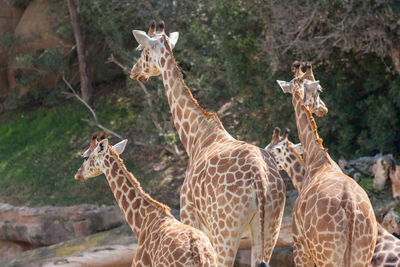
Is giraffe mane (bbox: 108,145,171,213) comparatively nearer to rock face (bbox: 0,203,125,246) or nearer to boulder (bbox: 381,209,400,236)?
boulder (bbox: 381,209,400,236)

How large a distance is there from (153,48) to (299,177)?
7.52 feet

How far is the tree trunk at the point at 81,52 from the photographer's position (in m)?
15.1

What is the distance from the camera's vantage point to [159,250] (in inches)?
209

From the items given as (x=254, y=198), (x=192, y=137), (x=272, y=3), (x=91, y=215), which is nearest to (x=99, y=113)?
(x=91, y=215)

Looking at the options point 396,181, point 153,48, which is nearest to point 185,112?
point 153,48

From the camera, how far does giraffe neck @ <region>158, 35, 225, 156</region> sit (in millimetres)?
7230

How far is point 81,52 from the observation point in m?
15.5

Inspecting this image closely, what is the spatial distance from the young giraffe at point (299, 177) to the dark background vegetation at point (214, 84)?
3475 millimetres

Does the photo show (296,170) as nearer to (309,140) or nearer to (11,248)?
(309,140)

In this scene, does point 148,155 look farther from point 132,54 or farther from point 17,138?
point 17,138

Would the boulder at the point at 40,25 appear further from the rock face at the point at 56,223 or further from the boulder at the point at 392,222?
the boulder at the point at 392,222

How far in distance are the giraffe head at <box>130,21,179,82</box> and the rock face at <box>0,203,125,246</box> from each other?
4276mm

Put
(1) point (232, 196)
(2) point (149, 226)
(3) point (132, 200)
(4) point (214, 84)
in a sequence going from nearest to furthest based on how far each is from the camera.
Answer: (2) point (149, 226)
(1) point (232, 196)
(3) point (132, 200)
(4) point (214, 84)

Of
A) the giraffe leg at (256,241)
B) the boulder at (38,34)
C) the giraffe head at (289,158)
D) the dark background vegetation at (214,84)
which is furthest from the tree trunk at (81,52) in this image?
the giraffe leg at (256,241)
